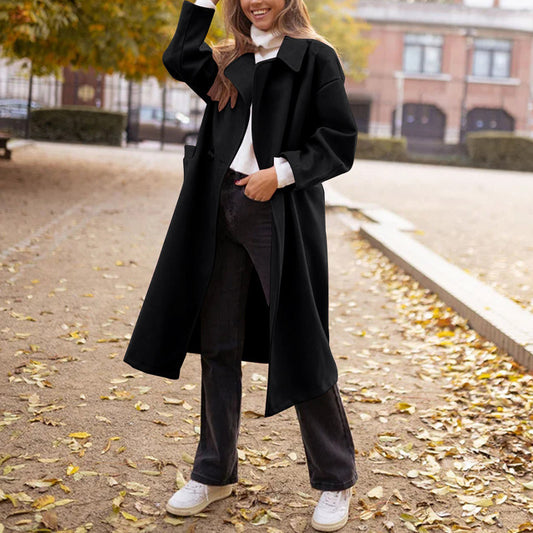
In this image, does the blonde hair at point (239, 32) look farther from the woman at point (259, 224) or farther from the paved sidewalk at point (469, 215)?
the paved sidewalk at point (469, 215)

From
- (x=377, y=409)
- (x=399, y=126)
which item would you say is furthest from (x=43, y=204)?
(x=399, y=126)

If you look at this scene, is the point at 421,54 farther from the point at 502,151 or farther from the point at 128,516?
the point at 128,516

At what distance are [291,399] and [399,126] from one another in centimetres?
3736

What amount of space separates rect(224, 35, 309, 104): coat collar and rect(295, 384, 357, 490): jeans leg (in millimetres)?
1073

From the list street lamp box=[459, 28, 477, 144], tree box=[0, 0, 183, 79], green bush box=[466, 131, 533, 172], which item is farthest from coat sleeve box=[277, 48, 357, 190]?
street lamp box=[459, 28, 477, 144]

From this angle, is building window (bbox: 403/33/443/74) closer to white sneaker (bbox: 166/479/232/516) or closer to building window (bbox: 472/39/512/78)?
building window (bbox: 472/39/512/78)

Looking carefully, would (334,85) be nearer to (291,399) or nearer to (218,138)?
(218,138)

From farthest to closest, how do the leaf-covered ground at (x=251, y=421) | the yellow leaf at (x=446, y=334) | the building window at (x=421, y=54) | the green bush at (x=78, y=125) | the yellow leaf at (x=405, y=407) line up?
the building window at (x=421, y=54) → the green bush at (x=78, y=125) → the yellow leaf at (x=446, y=334) → the yellow leaf at (x=405, y=407) → the leaf-covered ground at (x=251, y=421)

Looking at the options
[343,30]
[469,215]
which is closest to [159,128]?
[343,30]

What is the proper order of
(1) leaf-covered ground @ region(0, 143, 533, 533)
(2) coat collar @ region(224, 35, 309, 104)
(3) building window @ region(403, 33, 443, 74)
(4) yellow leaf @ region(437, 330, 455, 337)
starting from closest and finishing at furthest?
(2) coat collar @ region(224, 35, 309, 104) → (1) leaf-covered ground @ region(0, 143, 533, 533) → (4) yellow leaf @ region(437, 330, 455, 337) → (3) building window @ region(403, 33, 443, 74)

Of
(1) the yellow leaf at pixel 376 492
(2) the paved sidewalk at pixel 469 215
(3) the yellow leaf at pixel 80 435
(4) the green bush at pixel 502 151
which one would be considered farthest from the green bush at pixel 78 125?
(1) the yellow leaf at pixel 376 492

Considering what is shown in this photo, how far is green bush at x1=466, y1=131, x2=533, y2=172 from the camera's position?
1225 inches

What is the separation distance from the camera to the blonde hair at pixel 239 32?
109 inches

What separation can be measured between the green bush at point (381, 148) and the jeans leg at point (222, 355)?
28974mm
